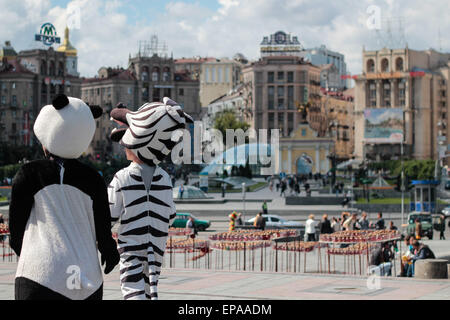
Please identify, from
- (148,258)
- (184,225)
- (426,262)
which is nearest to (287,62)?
(184,225)

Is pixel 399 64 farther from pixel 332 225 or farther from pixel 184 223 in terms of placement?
pixel 332 225

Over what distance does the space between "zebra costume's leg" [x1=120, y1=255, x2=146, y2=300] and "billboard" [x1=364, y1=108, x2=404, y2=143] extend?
119 m

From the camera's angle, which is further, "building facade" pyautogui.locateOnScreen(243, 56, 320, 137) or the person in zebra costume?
"building facade" pyautogui.locateOnScreen(243, 56, 320, 137)

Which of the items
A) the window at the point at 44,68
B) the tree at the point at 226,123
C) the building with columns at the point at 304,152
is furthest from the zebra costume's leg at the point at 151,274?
the tree at the point at 226,123

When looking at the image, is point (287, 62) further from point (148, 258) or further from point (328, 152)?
point (148, 258)

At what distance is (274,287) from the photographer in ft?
48.0

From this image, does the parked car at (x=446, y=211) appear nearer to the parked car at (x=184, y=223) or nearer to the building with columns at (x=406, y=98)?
the parked car at (x=184, y=223)

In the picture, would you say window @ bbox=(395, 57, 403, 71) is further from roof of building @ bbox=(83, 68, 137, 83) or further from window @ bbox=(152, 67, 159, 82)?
roof of building @ bbox=(83, 68, 137, 83)

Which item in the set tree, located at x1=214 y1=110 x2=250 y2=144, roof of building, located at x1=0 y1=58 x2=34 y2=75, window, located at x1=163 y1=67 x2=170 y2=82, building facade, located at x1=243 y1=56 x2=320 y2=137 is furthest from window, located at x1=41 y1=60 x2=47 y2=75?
building facade, located at x1=243 y1=56 x2=320 y2=137

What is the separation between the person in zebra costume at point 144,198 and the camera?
8328mm

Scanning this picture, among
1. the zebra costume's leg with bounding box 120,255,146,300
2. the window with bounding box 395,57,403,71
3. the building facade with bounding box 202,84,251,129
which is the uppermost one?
the window with bounding box 395,57,403,71

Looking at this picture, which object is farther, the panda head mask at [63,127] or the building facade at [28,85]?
the building facade at [28,85]

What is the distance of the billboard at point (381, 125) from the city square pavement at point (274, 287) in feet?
362

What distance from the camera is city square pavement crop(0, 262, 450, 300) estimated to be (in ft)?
43.7
